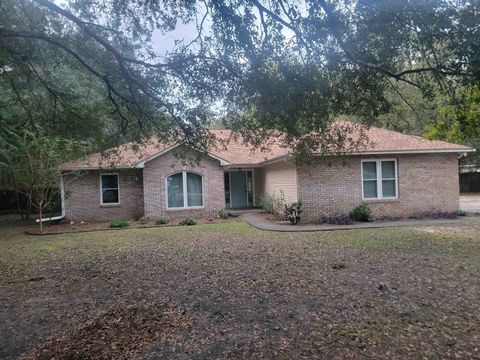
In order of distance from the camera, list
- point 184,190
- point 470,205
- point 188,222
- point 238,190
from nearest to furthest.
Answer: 1. point 188,222
2. point 184,190
3. point 470,205
4. point 238,190

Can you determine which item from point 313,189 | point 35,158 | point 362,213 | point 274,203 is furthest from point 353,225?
point 35,158

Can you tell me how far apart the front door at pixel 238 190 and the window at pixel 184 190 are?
3.55m

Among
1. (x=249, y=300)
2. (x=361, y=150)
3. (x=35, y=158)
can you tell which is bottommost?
(x=249, y=300)

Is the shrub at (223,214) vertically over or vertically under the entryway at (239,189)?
under

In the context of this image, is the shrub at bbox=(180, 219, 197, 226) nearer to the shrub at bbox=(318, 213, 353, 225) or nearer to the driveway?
the shrub at bbox=(318, 213, 353, 225)

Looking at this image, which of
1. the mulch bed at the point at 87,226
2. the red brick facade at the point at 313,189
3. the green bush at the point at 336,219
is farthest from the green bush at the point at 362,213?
the mulch bed at the point at 87,226

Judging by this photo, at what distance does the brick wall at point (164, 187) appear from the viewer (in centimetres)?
1786

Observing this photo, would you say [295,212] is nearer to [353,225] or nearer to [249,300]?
[353,225]

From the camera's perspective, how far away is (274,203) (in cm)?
1797

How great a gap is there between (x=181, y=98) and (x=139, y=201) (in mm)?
11498

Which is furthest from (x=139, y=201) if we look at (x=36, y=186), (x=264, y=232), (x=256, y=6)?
(x=256, y=6)

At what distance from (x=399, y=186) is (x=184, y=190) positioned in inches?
373

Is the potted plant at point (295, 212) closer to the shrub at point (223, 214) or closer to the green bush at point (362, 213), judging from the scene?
the green bush at point (362, 213)

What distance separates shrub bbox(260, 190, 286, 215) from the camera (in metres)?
17.2
